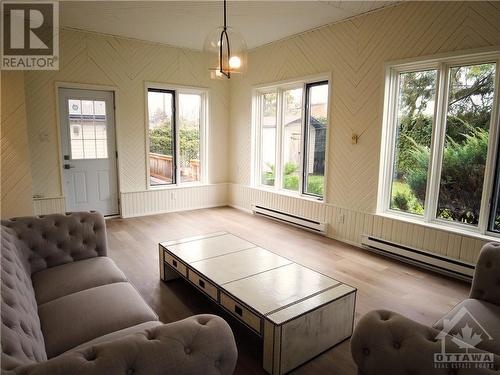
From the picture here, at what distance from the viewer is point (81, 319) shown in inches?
70.1

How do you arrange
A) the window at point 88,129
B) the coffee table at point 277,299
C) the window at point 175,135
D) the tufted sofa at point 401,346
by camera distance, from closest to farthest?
the tufted sofa at point 401,346 < the coffee table at point 277,299 < the window at point 88,129 < the window at point 175,135

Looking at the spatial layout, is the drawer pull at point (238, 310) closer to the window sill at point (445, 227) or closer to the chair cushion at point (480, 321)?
the chair cushion at point (480, 321)

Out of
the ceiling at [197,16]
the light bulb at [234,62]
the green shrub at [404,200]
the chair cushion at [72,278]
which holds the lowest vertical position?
the chair cushion at [72,278]

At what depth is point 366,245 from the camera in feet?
14.1

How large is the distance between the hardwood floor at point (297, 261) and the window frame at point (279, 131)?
0.69m

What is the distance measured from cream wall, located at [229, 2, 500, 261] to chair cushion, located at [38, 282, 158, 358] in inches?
127

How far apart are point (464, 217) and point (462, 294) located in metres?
0.88

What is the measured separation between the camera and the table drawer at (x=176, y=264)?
9.36 ft

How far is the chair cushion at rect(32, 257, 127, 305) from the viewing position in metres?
2.10

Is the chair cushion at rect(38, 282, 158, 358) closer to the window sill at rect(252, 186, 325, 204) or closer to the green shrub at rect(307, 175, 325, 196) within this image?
the window sill at rect(252, 186, 325, 204)

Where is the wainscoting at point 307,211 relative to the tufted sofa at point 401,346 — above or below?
below

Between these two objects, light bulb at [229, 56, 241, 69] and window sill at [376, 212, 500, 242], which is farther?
window sill at [376, 212, 500, 242]

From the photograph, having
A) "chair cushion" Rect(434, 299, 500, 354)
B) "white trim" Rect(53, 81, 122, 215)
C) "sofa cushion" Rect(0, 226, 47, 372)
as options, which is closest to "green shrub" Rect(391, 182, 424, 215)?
"chair cushion" Rect(434, 299, 500, 354)

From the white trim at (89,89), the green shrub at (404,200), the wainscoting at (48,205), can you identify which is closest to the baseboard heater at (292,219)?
the green shrub at (404,200)
